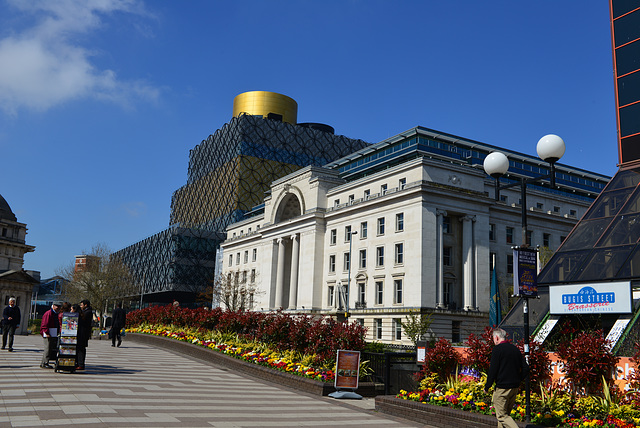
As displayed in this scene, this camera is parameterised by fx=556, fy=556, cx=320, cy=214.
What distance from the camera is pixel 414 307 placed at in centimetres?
5372

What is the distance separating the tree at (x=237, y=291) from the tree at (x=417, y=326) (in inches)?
1288

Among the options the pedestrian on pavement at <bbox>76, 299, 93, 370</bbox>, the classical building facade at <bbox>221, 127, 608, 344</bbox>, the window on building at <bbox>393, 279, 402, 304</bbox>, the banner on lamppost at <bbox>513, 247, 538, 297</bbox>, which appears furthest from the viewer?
the window on building at <bbox>393, 279, 402, 304</bbox>

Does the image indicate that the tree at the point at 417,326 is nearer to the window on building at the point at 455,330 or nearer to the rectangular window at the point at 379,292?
the window on building at the point at 455,330

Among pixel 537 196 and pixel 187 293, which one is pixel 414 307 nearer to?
pixel 537 196

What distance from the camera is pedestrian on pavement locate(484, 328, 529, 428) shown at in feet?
34.9

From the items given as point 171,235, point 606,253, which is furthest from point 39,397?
point 171,235

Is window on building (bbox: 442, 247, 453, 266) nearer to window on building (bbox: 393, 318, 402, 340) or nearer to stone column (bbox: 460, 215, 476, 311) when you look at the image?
stone column (bbox: 460, 215, 476, 311)

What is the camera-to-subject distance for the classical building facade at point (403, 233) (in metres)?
55.4

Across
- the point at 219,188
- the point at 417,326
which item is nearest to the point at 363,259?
the point at 417,326

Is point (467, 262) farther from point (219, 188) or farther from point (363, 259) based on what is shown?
point (219, 188)

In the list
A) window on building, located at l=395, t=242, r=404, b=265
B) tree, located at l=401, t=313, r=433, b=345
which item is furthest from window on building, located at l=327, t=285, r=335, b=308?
tree, located at l=401, t=313, r=433, b=345

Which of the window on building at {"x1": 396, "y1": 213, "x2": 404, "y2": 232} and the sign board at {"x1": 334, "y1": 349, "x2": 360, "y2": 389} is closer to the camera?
the sign board at {"x1": 334, "y1": 349, "x2": 360, "y2": 389}

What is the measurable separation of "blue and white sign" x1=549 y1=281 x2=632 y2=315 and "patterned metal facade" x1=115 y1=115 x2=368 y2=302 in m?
97.3

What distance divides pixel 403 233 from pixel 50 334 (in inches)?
1689
